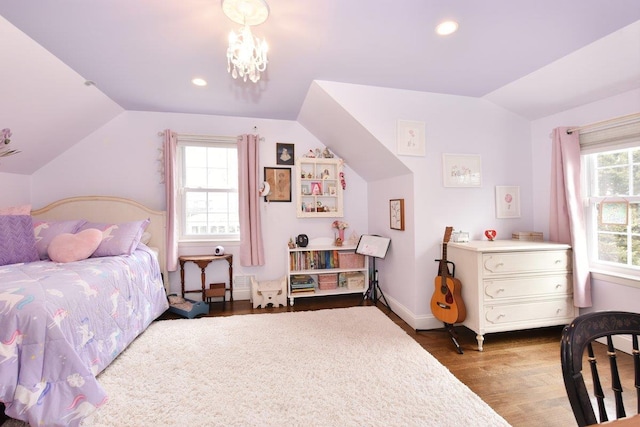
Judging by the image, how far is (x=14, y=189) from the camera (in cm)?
303

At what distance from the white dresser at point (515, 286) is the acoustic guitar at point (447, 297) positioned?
0.10 m

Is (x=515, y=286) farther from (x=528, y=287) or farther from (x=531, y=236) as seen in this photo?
(x=531, y=236)

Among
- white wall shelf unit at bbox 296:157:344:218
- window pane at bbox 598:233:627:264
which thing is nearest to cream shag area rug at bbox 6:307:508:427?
white wall shelf unit at bbox 296:157:344:218

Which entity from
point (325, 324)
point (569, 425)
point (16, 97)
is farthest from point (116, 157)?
point (569, 425)

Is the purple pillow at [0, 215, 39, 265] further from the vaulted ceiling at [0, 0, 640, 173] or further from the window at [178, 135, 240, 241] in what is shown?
the window at [178, 135, 240, 241]

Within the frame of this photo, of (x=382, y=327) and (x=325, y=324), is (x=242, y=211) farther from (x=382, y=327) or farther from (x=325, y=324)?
(x=382, y=327)

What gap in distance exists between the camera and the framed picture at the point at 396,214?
3.02 m

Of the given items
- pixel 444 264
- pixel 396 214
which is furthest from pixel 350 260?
pixel 444 264

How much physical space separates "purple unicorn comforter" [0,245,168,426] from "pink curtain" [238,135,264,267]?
55.1 inches

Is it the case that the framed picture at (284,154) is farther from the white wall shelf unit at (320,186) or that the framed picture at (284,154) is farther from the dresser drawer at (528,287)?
the dresser drawer at (528,287)

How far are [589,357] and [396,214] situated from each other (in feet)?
7.75

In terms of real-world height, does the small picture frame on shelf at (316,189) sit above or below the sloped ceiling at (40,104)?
below

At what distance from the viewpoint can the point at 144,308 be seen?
261 centimetres

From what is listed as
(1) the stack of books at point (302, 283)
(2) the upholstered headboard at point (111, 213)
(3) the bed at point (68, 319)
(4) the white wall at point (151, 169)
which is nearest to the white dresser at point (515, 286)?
(1) the stack of books at point (302, 283)
